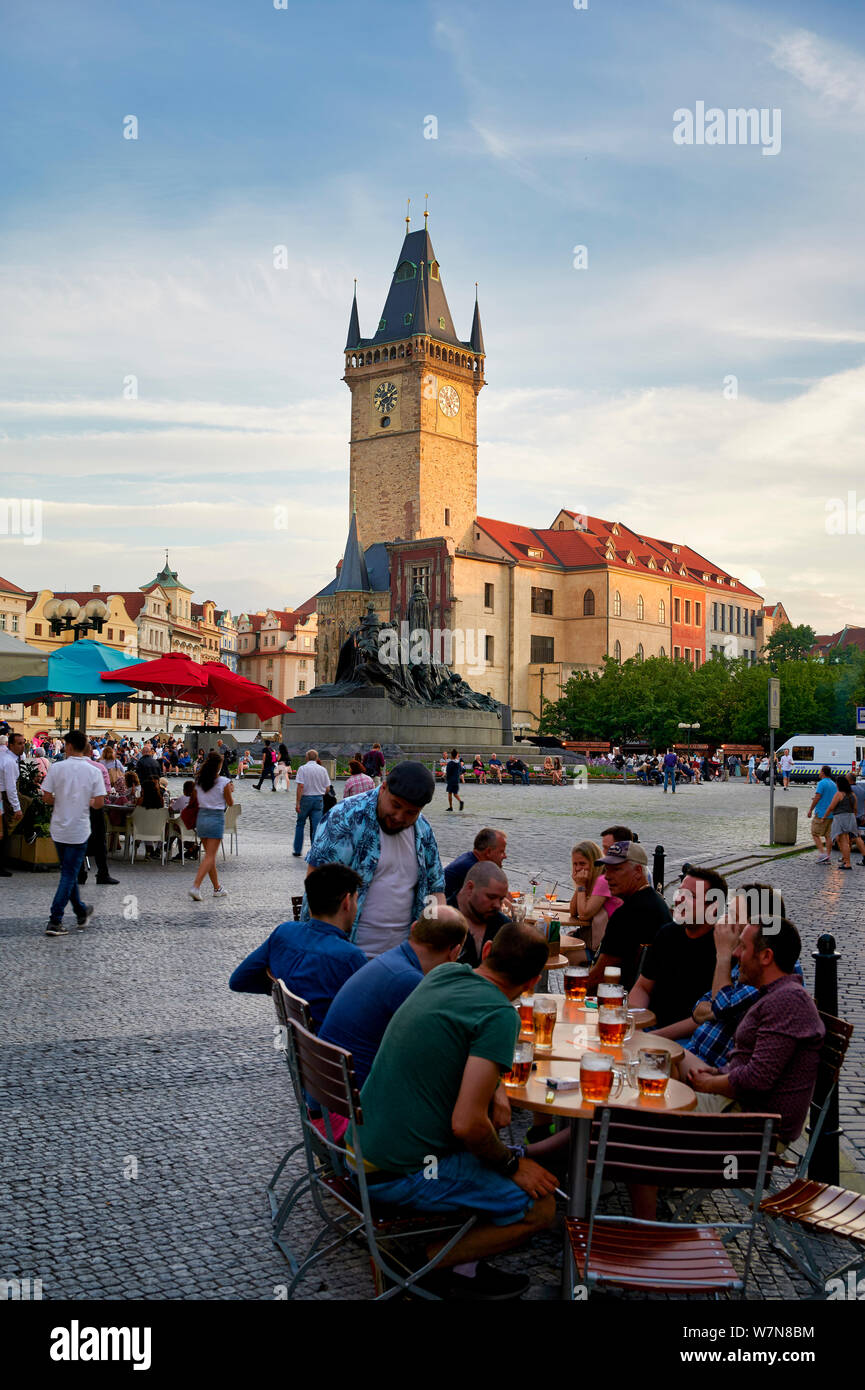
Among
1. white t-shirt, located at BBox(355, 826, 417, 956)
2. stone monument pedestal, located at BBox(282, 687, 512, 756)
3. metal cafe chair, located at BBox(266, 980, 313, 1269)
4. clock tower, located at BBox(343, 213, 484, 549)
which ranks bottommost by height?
metal cafe chair, located at BBox(266, 980, 313, 1269)

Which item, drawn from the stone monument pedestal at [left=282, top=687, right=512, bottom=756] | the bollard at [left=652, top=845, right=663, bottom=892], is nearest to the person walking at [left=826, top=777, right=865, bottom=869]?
the bollard at [left=652, top=845, right=663, bottom=892]

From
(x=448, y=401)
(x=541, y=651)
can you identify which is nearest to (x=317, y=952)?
(x=448, y=401)

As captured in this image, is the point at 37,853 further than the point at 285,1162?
Yes

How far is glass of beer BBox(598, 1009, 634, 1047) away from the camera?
4469 mm

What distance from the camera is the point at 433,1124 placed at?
366 centimetres

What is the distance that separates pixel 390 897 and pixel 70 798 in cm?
550

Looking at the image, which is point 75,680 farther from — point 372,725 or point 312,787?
point 372,725

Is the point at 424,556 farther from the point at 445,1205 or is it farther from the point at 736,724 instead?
the point at 445,1205

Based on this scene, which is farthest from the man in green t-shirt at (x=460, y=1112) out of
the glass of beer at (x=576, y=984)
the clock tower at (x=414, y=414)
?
the clock tower at (x=414, y=414)

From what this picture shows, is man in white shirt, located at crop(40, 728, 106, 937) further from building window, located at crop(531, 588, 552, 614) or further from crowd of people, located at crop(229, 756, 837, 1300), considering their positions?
building window, located at crop(531, 588, 552, 614)

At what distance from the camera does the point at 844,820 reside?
59.9 ft

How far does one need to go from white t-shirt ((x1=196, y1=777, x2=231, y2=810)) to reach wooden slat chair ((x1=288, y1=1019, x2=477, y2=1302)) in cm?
938

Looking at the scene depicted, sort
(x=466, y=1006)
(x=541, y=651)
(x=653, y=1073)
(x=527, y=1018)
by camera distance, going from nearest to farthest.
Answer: (x=466, y=1006) < (x=653, y=1073) < (x=527, y=1018) < (x=541, y=651)
